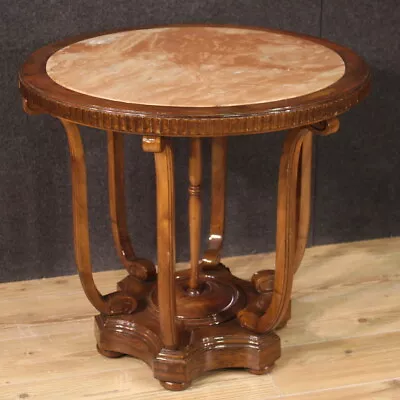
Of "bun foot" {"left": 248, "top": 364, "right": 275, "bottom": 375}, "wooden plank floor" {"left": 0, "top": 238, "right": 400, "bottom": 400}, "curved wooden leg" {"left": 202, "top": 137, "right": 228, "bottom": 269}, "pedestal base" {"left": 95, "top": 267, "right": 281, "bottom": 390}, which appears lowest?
"wooden plank floor" {"left": 0, "top": 238, "right": 400, "bottom": 400}

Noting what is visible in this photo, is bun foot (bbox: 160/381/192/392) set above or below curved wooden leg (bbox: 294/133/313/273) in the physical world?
below

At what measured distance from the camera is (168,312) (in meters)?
1.85

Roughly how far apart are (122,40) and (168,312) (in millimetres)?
594

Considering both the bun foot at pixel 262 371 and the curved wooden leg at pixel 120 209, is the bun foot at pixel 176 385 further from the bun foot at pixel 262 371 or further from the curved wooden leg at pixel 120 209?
the curved wooden leg at pixel 120 209

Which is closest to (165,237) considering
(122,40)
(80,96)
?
(80,96)

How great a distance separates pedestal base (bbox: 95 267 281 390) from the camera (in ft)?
6.32

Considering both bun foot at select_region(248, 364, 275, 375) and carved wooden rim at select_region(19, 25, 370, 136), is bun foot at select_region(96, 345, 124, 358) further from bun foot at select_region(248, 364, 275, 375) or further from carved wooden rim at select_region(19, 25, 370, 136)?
carved wooden rim at select_region(19, 25, 370, 136)

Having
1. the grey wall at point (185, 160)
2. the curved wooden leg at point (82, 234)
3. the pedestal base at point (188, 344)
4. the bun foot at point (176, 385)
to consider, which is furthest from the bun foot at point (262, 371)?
the grey wall at point (185, 160)

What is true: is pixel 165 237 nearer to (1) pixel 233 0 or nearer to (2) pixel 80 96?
(2) pixel 80 96

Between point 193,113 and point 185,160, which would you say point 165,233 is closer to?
point 193,113

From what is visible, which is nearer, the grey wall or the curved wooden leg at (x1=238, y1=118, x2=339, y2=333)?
the curved wooden leg at (x1=238, y1=118, x2=339, y2=333)

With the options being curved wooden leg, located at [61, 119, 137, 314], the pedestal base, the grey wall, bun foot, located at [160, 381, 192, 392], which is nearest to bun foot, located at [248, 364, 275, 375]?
the pedestal base

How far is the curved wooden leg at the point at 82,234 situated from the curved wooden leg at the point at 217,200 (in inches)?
10.1

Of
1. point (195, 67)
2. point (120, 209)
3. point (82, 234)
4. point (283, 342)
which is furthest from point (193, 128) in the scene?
point (283, 342)
